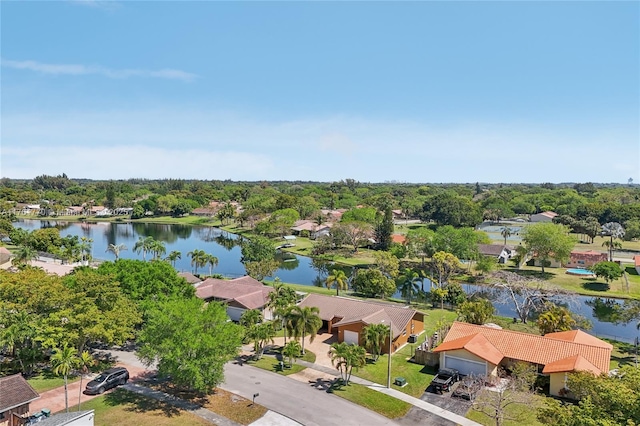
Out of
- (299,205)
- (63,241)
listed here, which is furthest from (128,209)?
(63,241)

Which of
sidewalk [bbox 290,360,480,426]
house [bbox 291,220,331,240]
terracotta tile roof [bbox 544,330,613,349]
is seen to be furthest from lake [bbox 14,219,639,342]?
sidewalk [bbox 290,360,480,426]

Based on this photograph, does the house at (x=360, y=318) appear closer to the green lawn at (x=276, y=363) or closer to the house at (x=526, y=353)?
the green lawn at (x=276, y=363)

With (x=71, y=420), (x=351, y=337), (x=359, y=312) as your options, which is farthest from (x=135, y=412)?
(x=359, y=312)

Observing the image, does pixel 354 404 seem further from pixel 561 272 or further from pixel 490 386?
pixel 561 272

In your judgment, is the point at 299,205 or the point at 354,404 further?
the point at 299,205

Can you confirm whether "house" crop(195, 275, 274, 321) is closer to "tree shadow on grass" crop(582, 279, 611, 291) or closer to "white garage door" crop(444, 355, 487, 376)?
"white garage door" crop(444, 355, 487, 376)

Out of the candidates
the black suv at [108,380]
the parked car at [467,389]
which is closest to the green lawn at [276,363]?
the black suv at [108,380]
